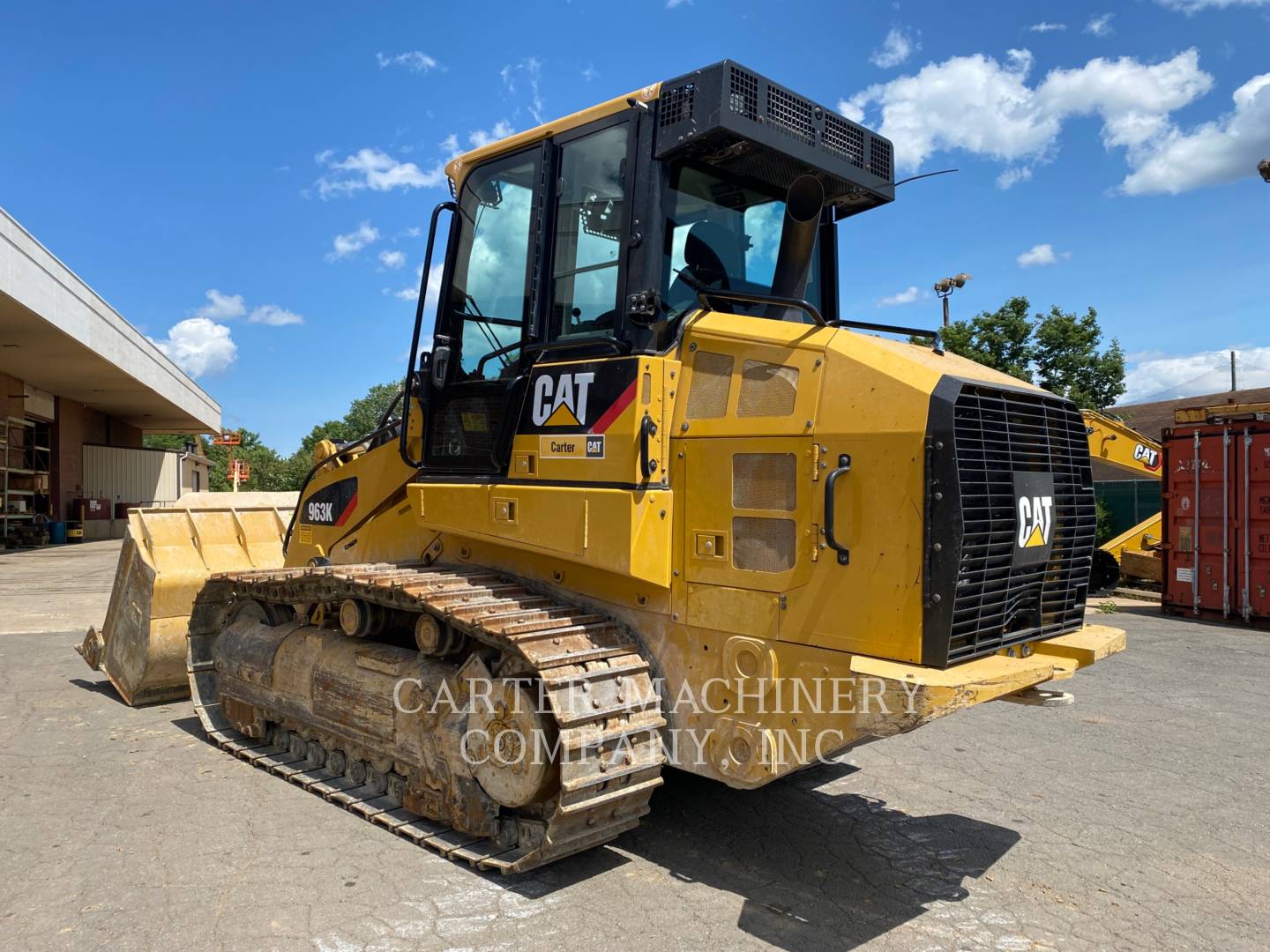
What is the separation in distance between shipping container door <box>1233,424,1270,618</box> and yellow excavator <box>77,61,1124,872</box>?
9.24 metres

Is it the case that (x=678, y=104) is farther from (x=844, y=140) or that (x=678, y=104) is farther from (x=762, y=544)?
(x=762, y=544)

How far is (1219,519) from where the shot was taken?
1210 cm

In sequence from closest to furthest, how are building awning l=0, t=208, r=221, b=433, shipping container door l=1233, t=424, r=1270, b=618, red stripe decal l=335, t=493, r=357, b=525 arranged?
red stripe decal l=335, t=493, r=357, b=525, shipping container door l=1233, t=424, r=1270, b=618, building awning l=0, t=208, r=221, b=433

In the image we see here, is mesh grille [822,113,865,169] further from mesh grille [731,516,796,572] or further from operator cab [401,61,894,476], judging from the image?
mesh grille [731,516,796,572]

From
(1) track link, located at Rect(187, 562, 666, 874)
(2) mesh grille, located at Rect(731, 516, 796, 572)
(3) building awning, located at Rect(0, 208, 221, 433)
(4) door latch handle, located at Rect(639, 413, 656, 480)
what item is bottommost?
(1) track link, located at Rect(187, 562, 666, 874)

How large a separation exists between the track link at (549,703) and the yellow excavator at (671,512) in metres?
0.02

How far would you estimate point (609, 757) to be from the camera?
3.75 meters

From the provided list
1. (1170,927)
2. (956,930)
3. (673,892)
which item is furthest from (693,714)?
(1170,927)

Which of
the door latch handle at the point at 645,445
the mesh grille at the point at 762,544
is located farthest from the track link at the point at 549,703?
the door latch handle at the point at 645,445

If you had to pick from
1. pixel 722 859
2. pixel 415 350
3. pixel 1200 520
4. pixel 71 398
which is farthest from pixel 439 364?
pixel 71 398

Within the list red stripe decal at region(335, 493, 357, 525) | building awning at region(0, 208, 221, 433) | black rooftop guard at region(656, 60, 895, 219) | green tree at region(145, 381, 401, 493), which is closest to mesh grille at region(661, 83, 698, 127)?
black rooftop guard at region(656, 60, 895, 219)

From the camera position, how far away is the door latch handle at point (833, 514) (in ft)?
11.8

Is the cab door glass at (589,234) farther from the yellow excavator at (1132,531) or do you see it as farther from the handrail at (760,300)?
the yellow excavator at (1132,531)

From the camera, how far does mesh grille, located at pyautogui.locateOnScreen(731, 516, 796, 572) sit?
3.77 meters
